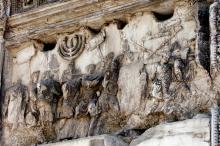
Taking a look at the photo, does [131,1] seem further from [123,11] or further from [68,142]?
[68,142]

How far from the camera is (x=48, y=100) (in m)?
7.79

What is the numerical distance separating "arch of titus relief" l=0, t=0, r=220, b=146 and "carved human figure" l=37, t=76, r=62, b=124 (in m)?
0.01

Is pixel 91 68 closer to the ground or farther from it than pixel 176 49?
closer to the ground

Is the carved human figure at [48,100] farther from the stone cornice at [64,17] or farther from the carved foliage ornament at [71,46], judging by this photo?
the stone cornice at [64,17]

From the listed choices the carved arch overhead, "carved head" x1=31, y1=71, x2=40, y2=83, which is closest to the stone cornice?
the carved arch overhead

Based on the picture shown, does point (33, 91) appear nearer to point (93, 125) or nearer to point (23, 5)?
point (93, 125)

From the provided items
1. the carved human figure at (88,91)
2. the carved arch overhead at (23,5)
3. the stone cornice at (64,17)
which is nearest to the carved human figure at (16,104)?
the stone cornice at (64,17)

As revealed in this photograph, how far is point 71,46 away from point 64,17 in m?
0.35

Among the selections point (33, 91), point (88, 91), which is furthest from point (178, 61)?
point (33, 91)

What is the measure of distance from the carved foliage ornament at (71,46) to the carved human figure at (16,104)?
2.22 feet

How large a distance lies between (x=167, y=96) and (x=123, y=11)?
3.93 ft

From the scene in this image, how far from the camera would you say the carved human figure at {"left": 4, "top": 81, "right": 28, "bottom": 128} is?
8070 millimetres

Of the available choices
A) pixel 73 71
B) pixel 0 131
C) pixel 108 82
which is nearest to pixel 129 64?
pixel 108 82

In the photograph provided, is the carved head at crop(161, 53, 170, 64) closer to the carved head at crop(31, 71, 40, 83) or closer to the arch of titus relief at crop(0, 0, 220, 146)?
the arch of titus relief at crop(0, 0, 220, 146)
